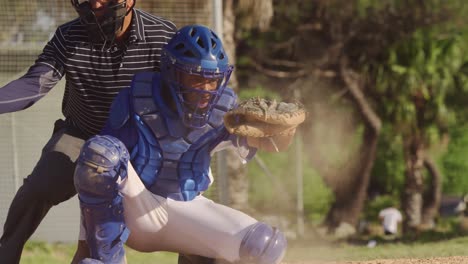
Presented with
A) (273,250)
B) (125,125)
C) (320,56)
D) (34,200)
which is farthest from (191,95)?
(320,56)

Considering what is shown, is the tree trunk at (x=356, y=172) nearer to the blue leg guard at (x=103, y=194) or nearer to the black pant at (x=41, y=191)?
the black pant at (x=41, y=191)

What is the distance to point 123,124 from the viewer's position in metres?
4.68

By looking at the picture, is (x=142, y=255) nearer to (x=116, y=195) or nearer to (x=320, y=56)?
(x=116, y=195)

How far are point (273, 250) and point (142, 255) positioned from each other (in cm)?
589

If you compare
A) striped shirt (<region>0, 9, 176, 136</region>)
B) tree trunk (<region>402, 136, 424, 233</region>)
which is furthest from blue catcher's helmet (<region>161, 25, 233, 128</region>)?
tree trunk (<region>402, 136, 424, 233</region>)

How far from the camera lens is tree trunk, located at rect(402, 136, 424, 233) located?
19.6 meters

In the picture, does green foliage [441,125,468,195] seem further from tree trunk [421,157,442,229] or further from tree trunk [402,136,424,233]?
tree trunk [402,136,424,233]

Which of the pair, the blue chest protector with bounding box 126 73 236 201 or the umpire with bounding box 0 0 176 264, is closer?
the blue chest protector with bounding box 126 73 236 201

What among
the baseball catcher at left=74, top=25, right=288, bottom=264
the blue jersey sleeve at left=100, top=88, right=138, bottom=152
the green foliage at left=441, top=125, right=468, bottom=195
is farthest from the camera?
the green foliage at left=441, top=125, right=468, bottom=195

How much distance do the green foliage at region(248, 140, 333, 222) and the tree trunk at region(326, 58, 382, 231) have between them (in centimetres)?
43

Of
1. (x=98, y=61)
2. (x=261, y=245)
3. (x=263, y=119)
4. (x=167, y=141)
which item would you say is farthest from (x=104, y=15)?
(x=261, y=245)

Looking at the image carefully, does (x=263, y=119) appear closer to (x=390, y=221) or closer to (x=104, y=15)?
(x=104, y=15)

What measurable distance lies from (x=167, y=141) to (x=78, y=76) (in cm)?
80

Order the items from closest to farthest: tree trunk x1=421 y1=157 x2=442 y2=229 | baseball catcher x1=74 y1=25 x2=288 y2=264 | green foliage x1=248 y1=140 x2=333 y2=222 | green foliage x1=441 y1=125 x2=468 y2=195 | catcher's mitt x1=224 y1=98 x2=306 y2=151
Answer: catcher's mitt x1=224 y1=98 x2=306 y2=151
baseball catcher x1=74 y1=25 x2=288 y2=264
tree trunk x1=421 y1=157 x2=442 y2=229
green foliage x1=248 y1=140 x2=333 y2=222
green foliage x1=441 y1=125 x2=468 y2=195
